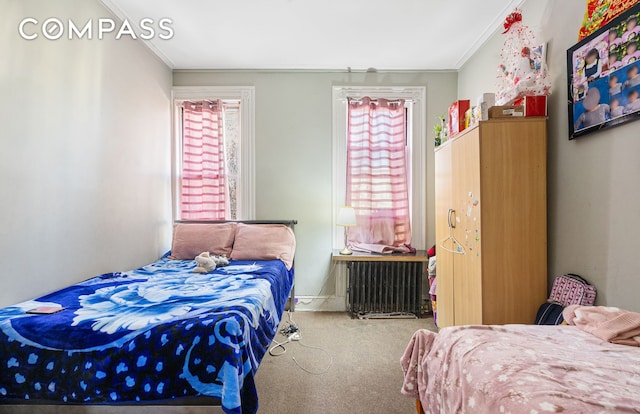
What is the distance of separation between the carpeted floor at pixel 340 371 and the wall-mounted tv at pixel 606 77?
1.87 meters

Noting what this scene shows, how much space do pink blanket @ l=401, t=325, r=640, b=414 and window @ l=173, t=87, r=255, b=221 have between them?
2.50m

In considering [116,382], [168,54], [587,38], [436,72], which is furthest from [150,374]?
[436,72]

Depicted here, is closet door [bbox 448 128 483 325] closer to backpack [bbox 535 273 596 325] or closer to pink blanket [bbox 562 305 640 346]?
backpack [bbox 535 273 596 325]

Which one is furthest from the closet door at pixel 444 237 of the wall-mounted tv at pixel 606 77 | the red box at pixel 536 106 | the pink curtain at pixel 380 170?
the pink curtain at pixel 380 170

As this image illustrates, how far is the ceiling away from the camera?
2.35m

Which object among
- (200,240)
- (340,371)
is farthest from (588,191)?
(200,240)

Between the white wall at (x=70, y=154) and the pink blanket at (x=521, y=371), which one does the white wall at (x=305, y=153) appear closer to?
the white wall at (x=70, y=154)

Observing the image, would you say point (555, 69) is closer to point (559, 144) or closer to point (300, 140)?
point (559, 144)

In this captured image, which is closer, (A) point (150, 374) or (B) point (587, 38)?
(A) point (150, 374)

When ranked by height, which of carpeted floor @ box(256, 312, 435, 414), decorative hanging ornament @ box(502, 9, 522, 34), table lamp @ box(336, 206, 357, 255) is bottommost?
carpeted floor @ box(256, 312, 435, 414)

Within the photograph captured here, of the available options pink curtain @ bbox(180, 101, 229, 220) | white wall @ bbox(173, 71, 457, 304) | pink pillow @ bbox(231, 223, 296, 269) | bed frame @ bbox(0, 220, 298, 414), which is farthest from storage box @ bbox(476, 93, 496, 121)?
pink curtain @ bbox(180, 101, 229, 220)

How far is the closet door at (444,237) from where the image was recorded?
2268 mm

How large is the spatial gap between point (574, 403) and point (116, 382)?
5.27ft

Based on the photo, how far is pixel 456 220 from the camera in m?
2.16
